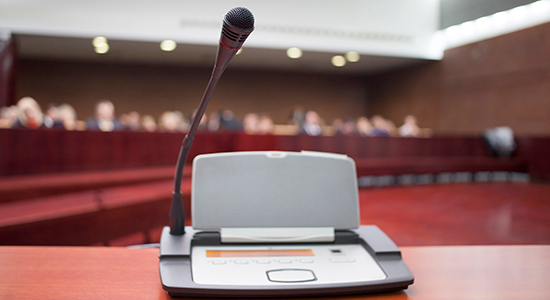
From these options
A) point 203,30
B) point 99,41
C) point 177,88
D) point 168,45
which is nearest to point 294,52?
point 203,30

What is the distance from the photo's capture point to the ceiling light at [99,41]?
6.06 meters

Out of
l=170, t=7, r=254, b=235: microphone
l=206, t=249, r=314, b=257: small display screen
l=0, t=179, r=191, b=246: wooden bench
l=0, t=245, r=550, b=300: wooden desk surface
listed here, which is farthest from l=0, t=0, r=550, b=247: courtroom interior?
l=170, t=7, r=254, b=235: microphone

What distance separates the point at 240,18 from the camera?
518 mm

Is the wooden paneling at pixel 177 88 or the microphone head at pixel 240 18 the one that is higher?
the wooden paneling at pixel 177 88

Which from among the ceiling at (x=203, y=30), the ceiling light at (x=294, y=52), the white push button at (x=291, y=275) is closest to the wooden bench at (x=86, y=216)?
the white push button at (x=291, y=275)

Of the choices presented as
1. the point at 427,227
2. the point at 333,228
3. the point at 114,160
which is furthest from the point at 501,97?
the point at 333,228

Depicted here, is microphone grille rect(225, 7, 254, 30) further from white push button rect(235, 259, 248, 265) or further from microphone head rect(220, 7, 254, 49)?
white push button rect(235, 259, 248, 265)

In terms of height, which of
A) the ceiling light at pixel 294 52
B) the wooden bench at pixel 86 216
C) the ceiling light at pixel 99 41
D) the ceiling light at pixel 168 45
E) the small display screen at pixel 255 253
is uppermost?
the ceiling light at pixel 99 41

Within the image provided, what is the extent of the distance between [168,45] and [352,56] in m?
3.55

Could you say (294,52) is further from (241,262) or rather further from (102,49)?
(241,262)

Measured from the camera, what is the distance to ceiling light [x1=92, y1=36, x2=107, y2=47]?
6.06m

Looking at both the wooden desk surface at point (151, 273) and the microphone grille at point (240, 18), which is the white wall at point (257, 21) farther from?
the microphone grille at point (240, 18)

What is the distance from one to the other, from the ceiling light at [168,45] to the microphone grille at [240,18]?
6207 mm

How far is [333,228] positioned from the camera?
69 cm
